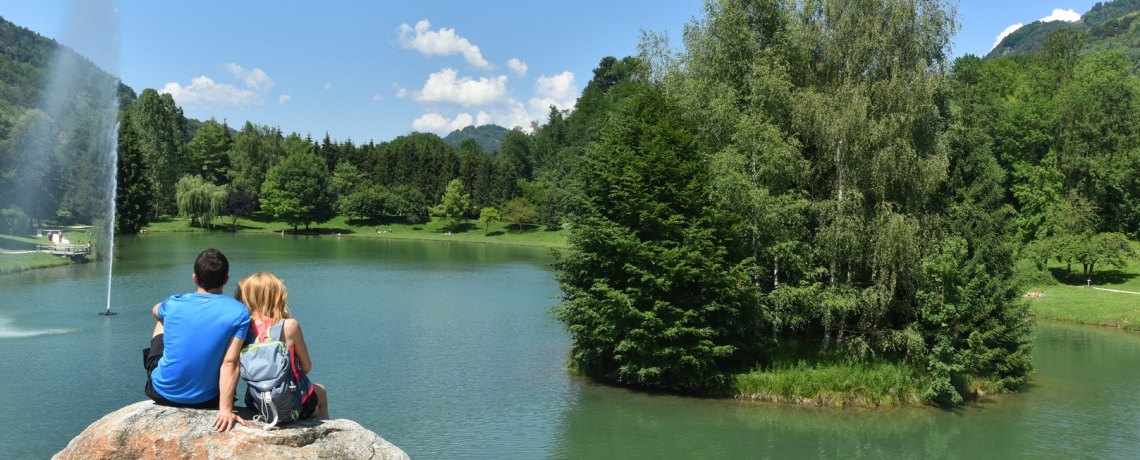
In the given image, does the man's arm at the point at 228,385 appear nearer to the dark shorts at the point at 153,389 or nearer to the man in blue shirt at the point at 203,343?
the man in blue shirt at the point at 203,343

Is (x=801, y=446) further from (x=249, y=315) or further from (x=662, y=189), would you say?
(x=249, y=315)

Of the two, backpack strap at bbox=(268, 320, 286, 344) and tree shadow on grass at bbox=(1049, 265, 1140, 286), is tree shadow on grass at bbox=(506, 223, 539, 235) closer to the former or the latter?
tree shadow on grass at bbox=(1049, 265, 1140, 286)

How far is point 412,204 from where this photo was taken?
104 m

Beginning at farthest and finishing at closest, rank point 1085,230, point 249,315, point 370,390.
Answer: point 1085,230 → point 370,390 → point 249,315

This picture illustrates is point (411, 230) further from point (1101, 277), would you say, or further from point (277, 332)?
point (277, 332)

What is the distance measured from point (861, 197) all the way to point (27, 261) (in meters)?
46.3

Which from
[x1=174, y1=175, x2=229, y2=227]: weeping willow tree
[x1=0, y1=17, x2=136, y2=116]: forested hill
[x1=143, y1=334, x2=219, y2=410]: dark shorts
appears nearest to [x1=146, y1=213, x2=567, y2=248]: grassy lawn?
[x1=174, y1=175, x2=229, y2=227]: weeping willow tree

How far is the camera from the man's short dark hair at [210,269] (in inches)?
244

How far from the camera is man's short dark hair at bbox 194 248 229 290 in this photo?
619 cm

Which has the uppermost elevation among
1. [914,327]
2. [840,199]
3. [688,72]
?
[688,72]

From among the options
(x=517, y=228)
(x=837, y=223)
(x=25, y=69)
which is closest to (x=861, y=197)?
(x=837, y=223)

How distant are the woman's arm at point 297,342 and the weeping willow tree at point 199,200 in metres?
88.6

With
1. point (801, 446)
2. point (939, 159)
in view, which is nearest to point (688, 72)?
point (939, 159)

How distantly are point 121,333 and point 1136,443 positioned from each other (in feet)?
100
